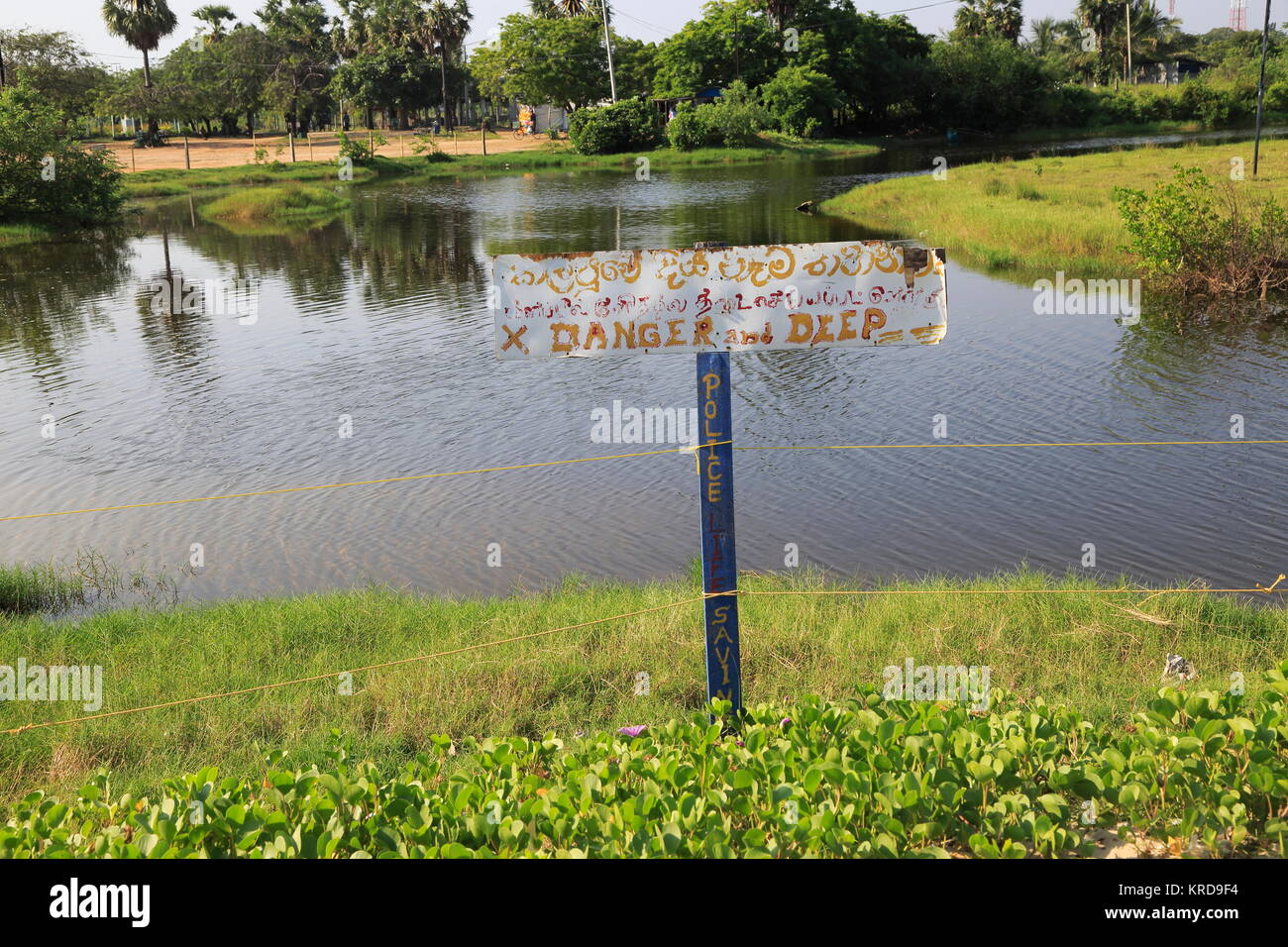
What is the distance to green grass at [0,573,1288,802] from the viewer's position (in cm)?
632

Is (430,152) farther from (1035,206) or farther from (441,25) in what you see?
(1035,206)

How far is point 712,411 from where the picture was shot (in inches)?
211

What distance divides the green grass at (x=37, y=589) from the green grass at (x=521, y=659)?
→ 3.35 feet

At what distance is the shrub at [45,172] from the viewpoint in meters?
40.9

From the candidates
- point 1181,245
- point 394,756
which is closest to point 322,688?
point 394,756

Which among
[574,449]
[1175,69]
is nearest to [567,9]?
[1175,69]

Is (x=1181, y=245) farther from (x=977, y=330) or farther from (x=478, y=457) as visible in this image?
(x=478, y=457)

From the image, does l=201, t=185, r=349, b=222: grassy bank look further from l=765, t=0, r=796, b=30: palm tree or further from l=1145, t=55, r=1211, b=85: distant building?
l=1145, t=55, r=1211, b=85: distant building

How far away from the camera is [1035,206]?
99.1 ft

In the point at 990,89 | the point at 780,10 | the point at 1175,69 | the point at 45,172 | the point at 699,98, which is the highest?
the point at 1175,69

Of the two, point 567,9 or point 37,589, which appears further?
point 567,9

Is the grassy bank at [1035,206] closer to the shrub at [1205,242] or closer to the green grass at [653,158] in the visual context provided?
the shrub at [1205,242]

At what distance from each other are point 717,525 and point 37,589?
7.69 metres

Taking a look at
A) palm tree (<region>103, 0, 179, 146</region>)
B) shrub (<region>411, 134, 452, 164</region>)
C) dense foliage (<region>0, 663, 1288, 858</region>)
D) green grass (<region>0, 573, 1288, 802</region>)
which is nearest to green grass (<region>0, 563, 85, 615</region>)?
green grass (<region>0, 573, 1288, 802</region>)
